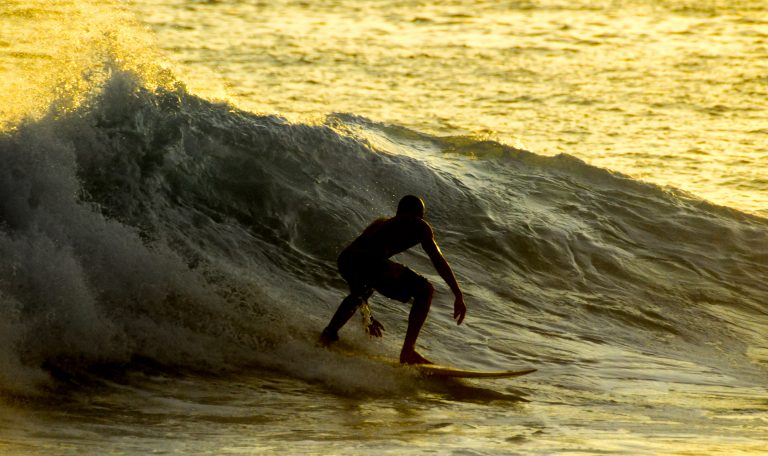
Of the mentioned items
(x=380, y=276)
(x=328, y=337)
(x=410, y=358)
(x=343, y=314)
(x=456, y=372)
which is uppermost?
(x=380, y=276)

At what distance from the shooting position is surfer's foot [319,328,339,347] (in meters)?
9.72

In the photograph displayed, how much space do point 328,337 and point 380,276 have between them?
2.21 ft

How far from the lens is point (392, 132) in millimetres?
19094

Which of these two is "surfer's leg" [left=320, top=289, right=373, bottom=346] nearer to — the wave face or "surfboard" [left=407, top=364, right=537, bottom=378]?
the wave face

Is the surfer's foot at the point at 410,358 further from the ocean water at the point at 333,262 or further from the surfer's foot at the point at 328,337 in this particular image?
the surfer's foot at the point at 328,337

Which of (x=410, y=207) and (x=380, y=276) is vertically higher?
(x=410, y=207)

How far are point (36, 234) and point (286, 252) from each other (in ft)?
11.3

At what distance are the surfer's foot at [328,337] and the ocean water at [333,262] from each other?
8 cm

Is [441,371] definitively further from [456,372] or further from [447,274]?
[447,274]

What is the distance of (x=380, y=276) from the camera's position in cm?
957

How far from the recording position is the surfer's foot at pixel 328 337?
9.72 m

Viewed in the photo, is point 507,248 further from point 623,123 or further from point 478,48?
point 478,48

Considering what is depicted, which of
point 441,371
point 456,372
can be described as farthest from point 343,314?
point 456,372

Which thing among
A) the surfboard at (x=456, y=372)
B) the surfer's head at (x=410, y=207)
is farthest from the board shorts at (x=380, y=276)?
the surfboard at (x=456, y=372)
